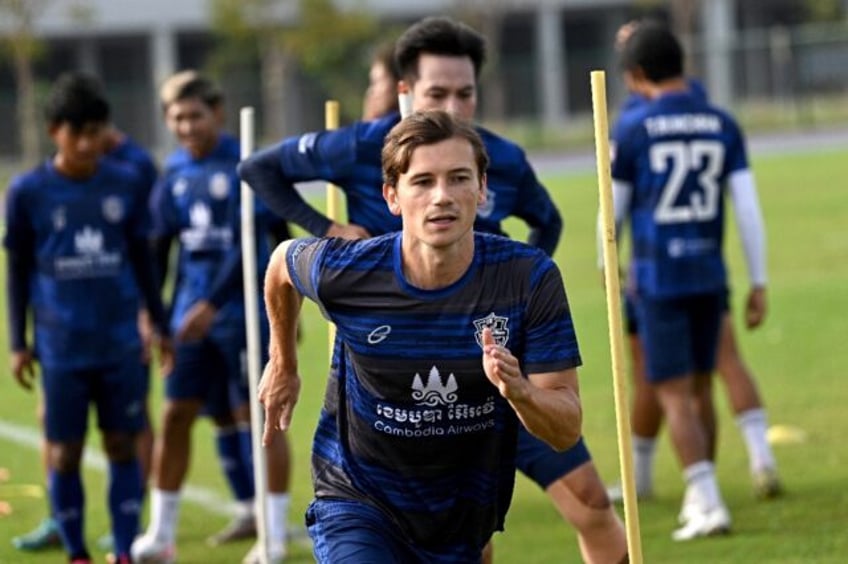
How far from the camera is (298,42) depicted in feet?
165

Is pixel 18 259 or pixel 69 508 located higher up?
pixel 18 259

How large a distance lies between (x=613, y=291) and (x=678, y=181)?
4364 mm

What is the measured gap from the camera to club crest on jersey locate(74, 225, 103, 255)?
9602 mm

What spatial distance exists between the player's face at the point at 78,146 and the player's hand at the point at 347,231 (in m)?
2.37

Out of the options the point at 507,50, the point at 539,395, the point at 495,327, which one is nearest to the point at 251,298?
the point at 495,327

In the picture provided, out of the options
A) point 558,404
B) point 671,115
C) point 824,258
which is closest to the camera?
point 558,404

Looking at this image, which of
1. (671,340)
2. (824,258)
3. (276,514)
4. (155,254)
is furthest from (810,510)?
(824,258)

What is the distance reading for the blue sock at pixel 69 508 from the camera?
31.4 feet

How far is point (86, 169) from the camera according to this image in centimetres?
959

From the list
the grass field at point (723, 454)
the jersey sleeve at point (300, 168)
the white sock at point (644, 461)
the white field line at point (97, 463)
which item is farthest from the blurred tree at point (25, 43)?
the jersey sleeve at point (300, 168)

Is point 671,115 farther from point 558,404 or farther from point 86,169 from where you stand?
point 558,404

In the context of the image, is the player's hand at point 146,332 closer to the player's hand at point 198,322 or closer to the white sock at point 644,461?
the player's hand at point 198,322

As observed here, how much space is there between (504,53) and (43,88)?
16.1 meters

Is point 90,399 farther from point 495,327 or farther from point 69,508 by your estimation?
point 495,327
